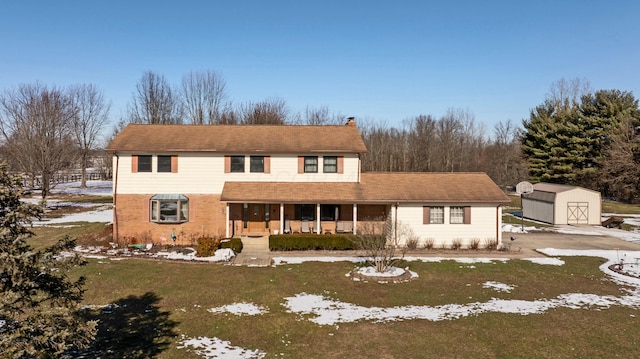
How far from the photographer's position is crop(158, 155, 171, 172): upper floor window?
22484 millimetres

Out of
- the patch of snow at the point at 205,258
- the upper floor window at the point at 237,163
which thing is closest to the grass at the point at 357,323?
the patch of snow at the point at 205,258

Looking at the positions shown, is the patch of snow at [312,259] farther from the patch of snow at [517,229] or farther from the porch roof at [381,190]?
the patch of snow at [517,229]

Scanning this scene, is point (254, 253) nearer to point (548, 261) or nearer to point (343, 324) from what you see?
point (343, 324)

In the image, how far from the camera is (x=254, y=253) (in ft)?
65.5

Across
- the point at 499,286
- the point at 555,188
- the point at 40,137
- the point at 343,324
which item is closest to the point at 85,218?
the point at 40,137

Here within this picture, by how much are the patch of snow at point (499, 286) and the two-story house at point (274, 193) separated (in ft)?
20.6

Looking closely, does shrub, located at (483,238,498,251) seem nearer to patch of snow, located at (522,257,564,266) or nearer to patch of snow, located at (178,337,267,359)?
patch of snow, located at (522,257,564,266)

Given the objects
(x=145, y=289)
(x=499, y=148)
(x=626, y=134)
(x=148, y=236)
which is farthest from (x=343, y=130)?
(x=499, y=148)

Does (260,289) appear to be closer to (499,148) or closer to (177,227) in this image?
(177,227)

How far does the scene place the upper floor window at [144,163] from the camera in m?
22.4

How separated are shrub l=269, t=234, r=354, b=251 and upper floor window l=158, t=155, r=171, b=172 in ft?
24.8

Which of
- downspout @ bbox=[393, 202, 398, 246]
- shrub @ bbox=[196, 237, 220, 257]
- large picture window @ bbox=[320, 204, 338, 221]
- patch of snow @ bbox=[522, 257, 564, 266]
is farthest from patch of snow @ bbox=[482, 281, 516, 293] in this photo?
shrub @ bbox=[196, 237, 220, 257]

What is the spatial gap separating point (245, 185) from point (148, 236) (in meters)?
6.21

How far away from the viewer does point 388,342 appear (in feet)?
32.8
